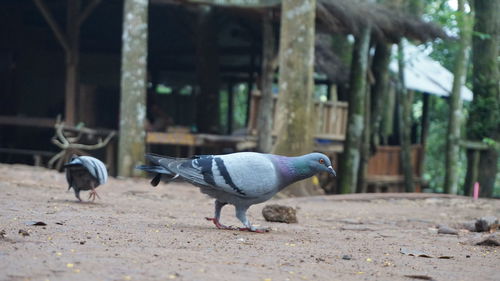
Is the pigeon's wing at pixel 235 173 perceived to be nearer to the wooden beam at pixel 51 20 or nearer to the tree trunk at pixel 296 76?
the tree trunk at pixel 296 76

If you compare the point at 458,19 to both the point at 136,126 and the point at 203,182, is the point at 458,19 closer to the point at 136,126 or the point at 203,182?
the point at 136,126

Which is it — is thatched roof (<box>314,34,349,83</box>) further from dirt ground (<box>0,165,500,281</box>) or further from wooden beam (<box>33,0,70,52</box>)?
dirt ground (<box>0,165,500,281</box>)

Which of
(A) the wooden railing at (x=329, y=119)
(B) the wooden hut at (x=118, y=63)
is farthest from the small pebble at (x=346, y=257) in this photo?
(A) the wooden railing at (x=329, y=119)

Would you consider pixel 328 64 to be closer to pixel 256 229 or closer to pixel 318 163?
pixel 318 163

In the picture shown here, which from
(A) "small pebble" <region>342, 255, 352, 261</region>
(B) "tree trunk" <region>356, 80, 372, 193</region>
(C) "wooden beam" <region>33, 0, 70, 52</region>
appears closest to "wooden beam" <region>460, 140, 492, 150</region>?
(B) "tree trunk" <region>356, 80, 372, 193</region>

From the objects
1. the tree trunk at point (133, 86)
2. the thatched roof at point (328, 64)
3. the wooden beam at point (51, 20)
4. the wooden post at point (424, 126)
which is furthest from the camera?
the wooden post at point (424, 126)

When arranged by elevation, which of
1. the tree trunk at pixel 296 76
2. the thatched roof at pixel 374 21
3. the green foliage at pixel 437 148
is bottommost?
the green foliage at pixel 437 148

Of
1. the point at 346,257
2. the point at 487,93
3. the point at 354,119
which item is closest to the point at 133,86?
the point at 354,119

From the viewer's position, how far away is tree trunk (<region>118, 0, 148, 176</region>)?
44.7ft

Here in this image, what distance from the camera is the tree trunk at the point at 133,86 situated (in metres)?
13.6

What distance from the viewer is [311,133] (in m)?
12.7

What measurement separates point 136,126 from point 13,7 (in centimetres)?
716

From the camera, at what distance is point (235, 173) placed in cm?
665

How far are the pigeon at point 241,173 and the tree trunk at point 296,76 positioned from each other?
5544 mm
